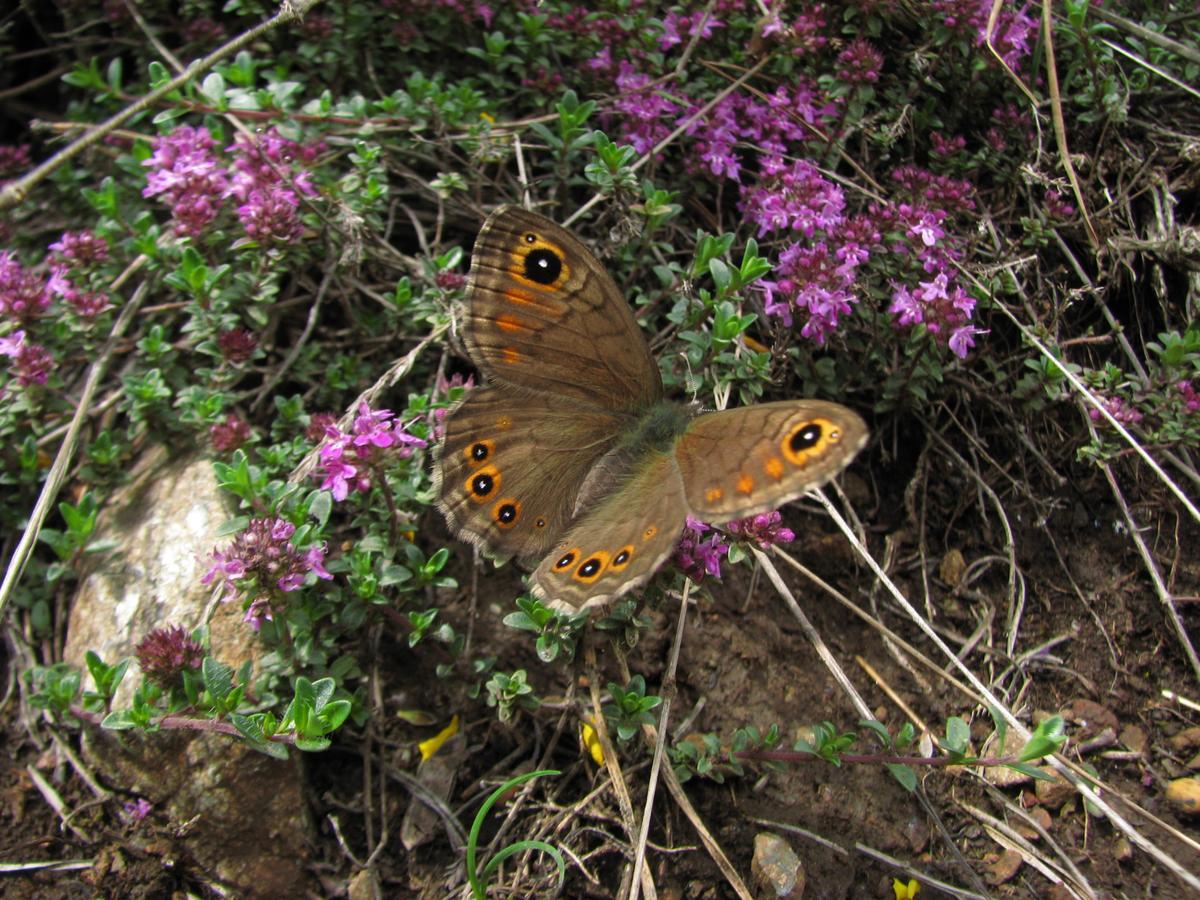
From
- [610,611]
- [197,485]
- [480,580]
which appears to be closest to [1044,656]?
[610,611]

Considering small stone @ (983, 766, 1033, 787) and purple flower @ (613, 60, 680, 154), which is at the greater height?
purple flower @ (613, 60, 680, 154)

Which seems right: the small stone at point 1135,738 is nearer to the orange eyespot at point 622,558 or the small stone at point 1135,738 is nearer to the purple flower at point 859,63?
the orange eyespot at point 622,558

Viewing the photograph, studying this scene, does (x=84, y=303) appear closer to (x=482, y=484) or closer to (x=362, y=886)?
Answer: (x=482, y=484)

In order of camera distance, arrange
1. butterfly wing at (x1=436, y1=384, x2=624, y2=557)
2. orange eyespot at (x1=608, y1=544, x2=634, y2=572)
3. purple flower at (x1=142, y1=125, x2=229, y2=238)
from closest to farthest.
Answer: orange eyespot at (x1=608, y1=544, x2=634, y2=572) → butterfly wing at (x1=436, y1=384, x2=624, y2=557) → purple flower at (x1=142, y1=125, x2=229, y2=238)

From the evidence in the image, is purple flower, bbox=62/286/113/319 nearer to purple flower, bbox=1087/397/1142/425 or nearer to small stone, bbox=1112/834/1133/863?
purple flower, bbox=1087/397/1142/425

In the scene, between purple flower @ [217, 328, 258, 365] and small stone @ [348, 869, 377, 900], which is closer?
small stone @ [348, 869, 377, 900]

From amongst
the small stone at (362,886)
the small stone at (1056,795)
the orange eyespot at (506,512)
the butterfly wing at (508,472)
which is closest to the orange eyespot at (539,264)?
the butterfly wing at (508,472)

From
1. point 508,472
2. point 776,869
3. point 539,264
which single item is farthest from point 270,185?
point 776,869

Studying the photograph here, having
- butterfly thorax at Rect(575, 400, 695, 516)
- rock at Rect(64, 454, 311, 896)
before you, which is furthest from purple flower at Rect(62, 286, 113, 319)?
Result: butterfly thorax at Rect(575, 400, 695, 516)

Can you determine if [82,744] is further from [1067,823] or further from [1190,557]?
[1190,557]
